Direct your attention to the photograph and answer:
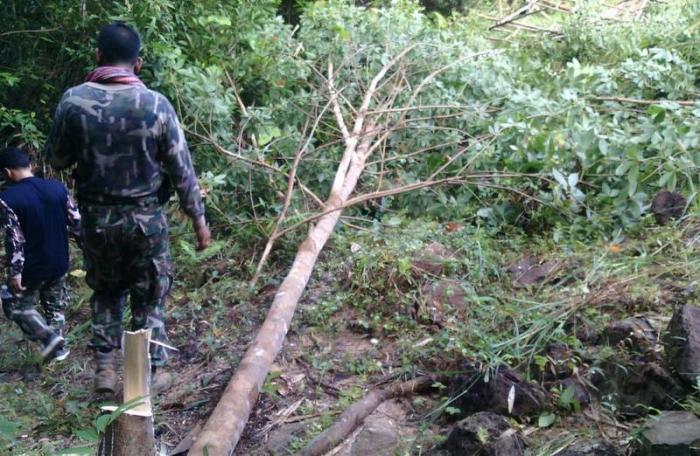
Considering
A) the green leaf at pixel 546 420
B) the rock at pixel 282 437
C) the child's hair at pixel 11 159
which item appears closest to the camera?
the green leaf at pixel 546 420

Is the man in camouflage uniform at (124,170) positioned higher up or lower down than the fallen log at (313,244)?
higher up

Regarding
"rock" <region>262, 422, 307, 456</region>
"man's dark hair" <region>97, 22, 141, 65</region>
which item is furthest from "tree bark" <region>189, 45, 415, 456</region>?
"man's dark hair" <region>97, 22, 141, 65</region>

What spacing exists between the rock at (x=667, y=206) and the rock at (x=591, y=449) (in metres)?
2.41

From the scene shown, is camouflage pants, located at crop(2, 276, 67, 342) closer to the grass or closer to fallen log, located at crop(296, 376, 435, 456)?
the grass

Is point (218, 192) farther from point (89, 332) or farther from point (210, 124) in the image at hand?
point (89, 332)

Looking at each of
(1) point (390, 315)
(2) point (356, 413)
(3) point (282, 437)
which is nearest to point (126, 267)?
(3) point (282, 437)

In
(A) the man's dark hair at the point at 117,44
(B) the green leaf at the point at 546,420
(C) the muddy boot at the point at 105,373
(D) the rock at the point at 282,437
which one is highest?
(A) the man's dark hair at the point at 117,44

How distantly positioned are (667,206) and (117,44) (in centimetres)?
374

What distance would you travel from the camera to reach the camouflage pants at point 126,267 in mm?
3885

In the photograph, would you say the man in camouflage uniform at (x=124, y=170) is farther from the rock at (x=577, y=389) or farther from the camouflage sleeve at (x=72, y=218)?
the rock at (x=577, y=389)

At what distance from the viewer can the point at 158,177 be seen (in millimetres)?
3941

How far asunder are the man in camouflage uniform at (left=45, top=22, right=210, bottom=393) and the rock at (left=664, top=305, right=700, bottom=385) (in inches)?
94.4

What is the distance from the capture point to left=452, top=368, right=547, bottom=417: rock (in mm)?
3432

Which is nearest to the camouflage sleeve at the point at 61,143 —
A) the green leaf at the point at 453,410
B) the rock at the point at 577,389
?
the green leaf at the point at 453,410
